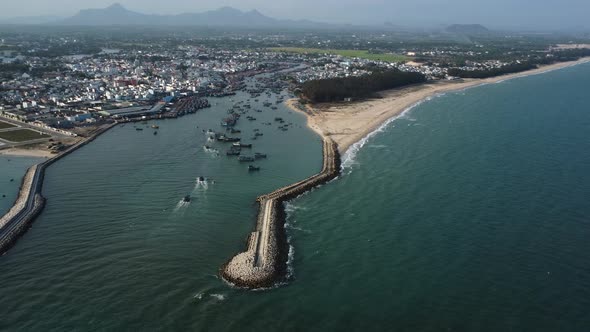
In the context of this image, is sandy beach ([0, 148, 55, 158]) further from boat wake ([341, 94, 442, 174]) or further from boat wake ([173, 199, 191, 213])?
boat wake ([341, 94, 442, 174])

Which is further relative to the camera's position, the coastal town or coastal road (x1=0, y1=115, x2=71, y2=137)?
the coastal town

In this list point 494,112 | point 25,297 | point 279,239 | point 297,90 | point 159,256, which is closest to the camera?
point 25,297

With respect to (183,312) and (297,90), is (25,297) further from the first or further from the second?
(297,90)

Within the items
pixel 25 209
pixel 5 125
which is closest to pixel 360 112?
pixel 25 209

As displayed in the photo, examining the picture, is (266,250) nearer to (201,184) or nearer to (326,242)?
(326,242)

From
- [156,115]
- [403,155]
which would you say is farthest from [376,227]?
[156,115]

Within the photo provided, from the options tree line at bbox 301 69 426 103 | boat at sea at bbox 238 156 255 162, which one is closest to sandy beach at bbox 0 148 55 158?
boat at sea at bbox 238 156 255 162
